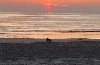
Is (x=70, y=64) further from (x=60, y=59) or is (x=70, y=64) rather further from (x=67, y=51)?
(x=67, y=51)

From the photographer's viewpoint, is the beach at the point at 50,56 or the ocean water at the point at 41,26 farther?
the ocean water at the point at 41,26

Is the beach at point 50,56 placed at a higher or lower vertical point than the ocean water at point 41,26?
lower

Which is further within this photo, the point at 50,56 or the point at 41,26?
the point at 41,26

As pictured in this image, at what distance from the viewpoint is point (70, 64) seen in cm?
1709

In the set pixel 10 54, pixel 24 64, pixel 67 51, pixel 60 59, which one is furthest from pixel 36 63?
pixel 67 51

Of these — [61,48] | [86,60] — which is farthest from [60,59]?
[61,48]

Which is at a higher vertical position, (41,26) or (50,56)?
(41,26)

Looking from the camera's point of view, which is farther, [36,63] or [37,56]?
[37,56]

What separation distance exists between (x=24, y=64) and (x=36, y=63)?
0.66 meters

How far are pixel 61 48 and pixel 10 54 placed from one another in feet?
14.2

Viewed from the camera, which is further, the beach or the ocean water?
the ocean water

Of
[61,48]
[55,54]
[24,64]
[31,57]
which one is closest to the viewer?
[24,64]

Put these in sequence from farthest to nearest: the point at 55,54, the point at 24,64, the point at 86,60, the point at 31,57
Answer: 1. the point at 55,54
2. the point at 31,57
3. the point at 86,60
4. the point at 24,64

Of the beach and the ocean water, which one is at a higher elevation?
the ocean water
